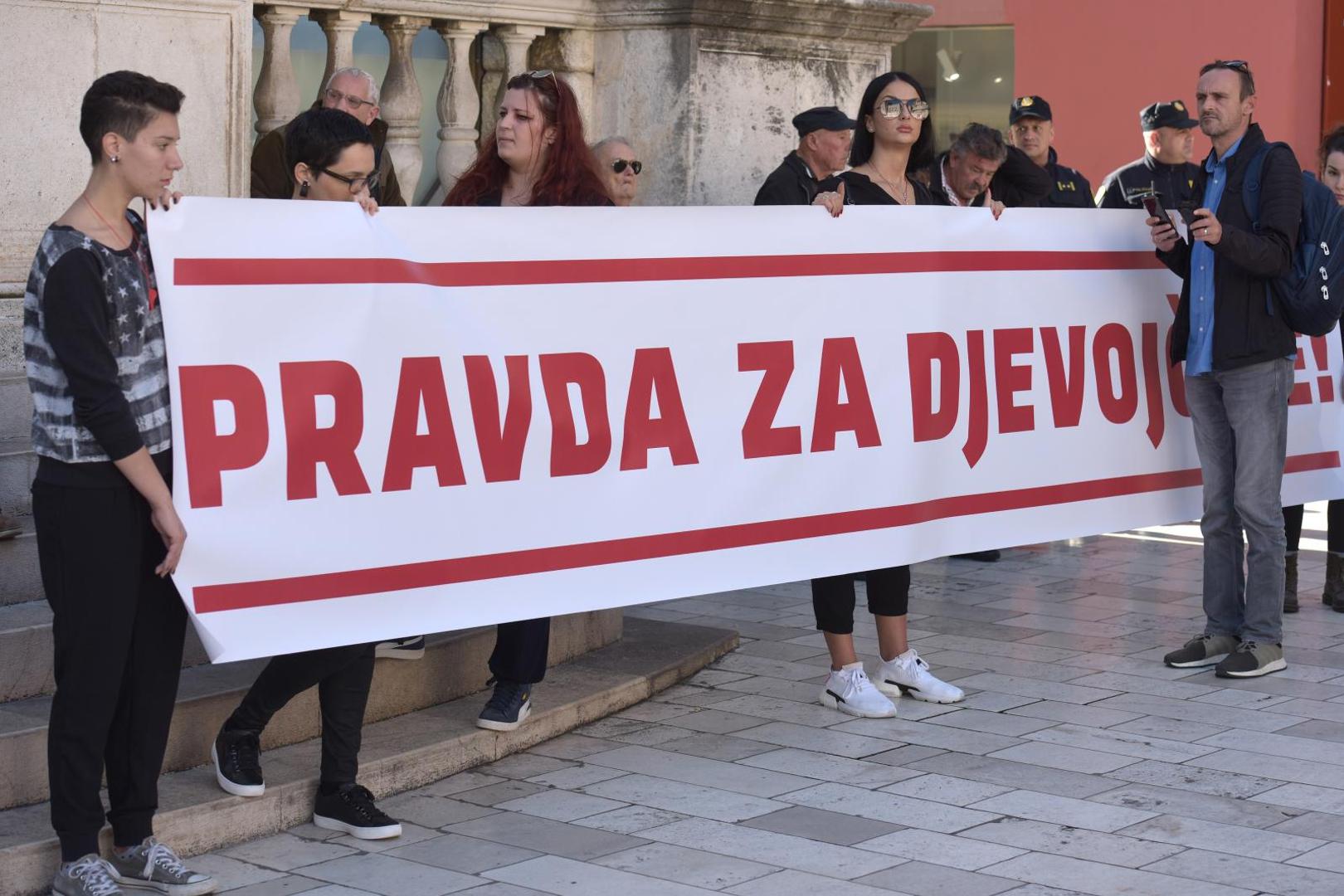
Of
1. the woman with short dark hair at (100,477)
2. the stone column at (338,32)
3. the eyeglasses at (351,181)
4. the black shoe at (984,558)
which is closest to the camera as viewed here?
the woman with short dark hair at (100,477)

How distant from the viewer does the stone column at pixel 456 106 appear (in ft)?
24.7

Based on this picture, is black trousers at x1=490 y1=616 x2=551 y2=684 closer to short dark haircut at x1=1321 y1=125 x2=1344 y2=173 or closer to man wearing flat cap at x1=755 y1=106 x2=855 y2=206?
man wearing flat cap at x1=755 y1=106 x2=855 y2=206

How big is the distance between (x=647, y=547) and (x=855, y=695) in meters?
1.15

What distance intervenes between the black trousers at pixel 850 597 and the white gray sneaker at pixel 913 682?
17cm

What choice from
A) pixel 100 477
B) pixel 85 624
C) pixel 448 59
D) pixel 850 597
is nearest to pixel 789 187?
pixel 448 59

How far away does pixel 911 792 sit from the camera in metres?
5.45

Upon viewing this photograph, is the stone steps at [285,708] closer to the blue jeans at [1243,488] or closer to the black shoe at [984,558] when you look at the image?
the blue jeans at [1243,488]

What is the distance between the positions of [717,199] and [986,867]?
160 inches

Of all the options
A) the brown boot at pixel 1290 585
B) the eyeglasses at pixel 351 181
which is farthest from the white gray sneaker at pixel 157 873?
the brown boot at pixel 1290 585

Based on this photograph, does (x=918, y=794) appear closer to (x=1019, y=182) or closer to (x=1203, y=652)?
(x=1203, y=652)

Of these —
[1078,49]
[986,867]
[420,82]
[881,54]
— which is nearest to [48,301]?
[986,867]

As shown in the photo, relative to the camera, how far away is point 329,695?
500cm

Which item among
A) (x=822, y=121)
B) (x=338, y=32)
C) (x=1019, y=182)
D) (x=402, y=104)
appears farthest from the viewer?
(x=1019, y=182)

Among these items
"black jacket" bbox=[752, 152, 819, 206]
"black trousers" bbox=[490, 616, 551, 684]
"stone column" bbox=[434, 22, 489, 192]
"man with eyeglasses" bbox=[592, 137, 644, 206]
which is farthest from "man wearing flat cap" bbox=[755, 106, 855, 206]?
"black trousers" bbox=[490, 616, 551, 684]
